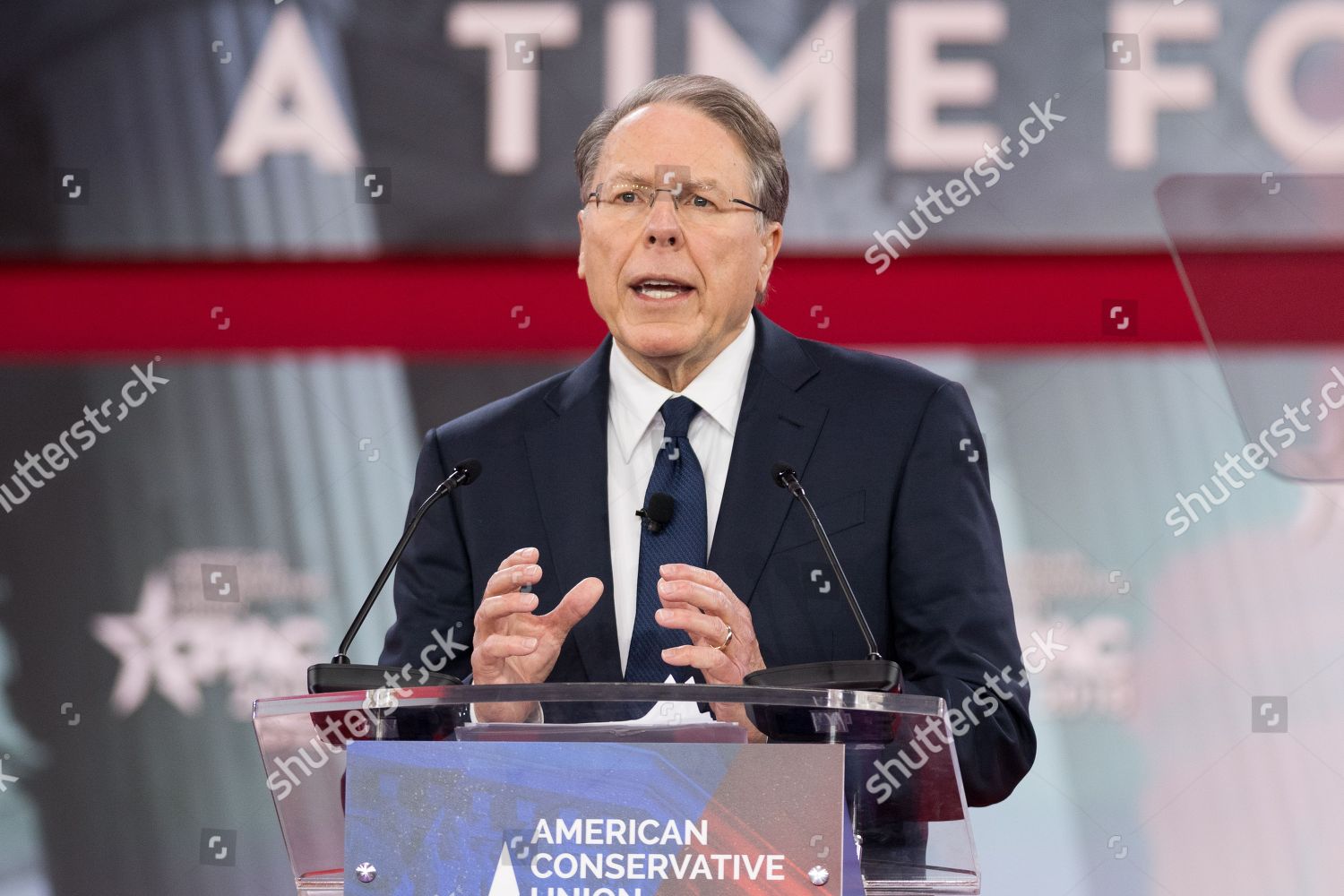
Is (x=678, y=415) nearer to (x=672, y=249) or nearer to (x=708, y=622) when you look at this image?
(x=672, y=249)

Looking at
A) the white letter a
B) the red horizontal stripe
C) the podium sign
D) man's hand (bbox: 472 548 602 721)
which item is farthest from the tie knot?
the white letter a

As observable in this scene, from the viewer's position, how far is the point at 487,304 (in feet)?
12.2

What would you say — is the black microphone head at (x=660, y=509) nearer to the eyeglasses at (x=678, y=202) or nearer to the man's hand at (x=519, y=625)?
the man's hand at (x=519, y=625)

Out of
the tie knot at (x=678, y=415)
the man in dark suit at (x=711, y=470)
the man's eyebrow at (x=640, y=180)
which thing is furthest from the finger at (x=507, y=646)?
the man's eyebrow at (x=640, y=180)

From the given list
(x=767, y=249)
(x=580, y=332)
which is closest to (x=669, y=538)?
(x=767, y=249)

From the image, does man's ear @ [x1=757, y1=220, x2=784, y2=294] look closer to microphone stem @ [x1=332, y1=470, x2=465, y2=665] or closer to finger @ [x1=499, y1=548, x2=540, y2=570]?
microphone stem @ [x1=332, y1=470, x2=465, y2=665]

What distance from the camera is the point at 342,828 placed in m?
1.33

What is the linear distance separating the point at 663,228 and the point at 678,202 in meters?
0.05

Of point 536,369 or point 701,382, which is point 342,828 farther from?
point 536,369

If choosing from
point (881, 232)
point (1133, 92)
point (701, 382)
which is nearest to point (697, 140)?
point (701, 382)

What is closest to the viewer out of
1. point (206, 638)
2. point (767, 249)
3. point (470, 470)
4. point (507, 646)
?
point (507, 646)

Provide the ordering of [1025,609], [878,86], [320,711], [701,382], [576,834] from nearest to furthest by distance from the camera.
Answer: [576,834]
[320,711]
[701,382]
[1025,609]
[878,86]

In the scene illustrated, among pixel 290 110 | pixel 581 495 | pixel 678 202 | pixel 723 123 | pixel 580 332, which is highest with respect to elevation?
pixel 290 110

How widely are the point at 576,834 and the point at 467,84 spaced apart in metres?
2.91
